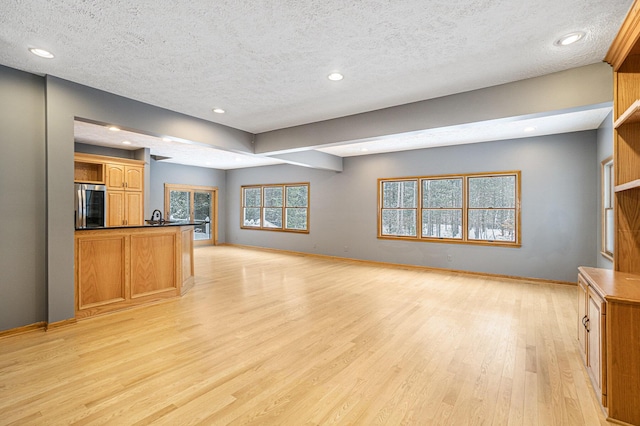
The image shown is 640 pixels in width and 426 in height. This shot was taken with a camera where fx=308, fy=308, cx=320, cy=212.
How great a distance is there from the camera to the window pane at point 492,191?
5.95 m

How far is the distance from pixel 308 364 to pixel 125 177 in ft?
21.1

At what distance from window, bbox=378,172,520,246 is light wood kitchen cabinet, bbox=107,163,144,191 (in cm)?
566

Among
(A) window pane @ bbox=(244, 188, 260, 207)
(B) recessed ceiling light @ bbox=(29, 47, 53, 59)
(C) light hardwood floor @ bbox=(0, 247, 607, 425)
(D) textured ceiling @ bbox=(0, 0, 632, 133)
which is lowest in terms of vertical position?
(C) light hardwood floor @ bbox=(0, 247, 607, 425)

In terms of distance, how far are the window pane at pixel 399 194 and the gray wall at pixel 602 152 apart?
3.10 metres

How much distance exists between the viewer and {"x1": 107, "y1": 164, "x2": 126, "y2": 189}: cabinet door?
6672mm

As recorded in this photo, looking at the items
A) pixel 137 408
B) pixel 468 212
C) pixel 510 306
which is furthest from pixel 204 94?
pixel 468 212

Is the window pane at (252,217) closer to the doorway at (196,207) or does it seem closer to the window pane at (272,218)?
the window pane at (272,218)

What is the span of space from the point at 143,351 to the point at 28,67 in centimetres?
306

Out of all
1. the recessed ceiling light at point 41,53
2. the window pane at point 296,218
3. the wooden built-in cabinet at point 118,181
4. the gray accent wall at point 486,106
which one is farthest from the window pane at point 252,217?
the recessed ceiling light at point 41,53

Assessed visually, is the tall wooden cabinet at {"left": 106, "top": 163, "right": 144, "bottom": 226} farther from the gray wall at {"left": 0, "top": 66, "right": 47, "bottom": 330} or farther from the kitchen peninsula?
the gray wall at {"left": 0, "top": 66, "right": 47, "bottom": 330}

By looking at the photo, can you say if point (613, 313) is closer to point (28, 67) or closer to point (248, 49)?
point (248, 49)

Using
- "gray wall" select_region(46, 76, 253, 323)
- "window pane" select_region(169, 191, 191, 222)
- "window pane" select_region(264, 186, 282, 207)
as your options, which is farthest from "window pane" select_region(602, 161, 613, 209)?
"window pane" select_region(169, 191, 191, 222)

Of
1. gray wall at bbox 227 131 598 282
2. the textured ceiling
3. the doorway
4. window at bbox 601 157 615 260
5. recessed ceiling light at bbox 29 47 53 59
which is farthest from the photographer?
the doorway

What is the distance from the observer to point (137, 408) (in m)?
1.97
